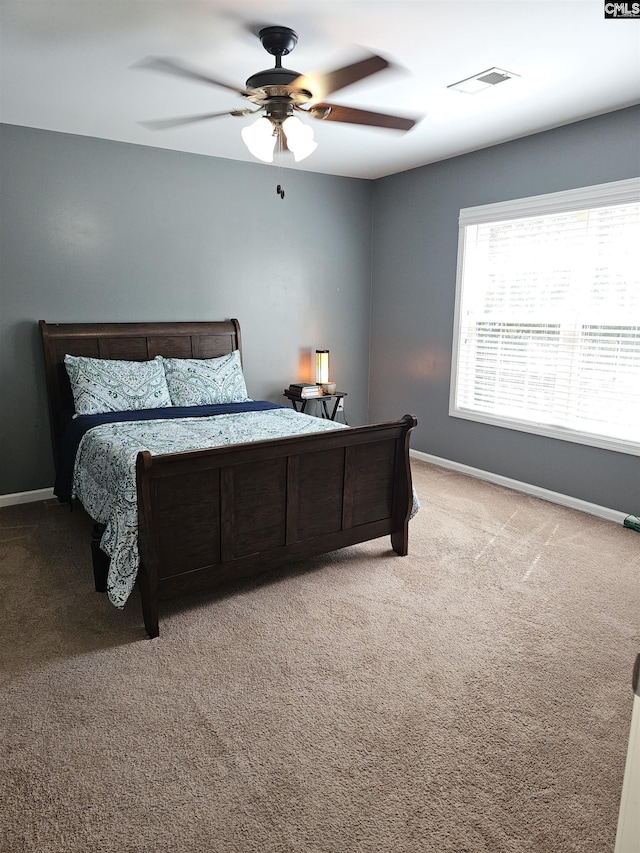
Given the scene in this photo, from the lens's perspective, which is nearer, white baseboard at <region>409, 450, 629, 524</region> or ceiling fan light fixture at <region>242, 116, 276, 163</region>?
ceiling fan light fixture at <region>242, 116, 276, 163</region>

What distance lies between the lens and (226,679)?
88.4 inches

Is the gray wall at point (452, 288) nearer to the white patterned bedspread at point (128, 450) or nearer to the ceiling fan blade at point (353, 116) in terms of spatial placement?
the ceiling fan blade at point (353, 116)

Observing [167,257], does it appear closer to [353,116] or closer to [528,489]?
[353,116]

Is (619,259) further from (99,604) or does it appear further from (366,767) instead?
(99,604)

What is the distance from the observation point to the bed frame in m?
2.50

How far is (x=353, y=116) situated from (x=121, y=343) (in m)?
2.43

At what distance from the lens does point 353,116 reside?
2.72 m

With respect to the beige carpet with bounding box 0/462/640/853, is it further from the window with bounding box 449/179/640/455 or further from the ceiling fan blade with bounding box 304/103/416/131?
the ceiling fan blade with bounding box 304/103/416/131

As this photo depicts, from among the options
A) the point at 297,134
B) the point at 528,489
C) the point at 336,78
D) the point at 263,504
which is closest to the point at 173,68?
the point at 297,134

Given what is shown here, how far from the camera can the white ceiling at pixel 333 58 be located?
2.32 meters

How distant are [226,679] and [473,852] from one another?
1.06 meters

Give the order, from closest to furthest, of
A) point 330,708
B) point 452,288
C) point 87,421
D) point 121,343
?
point 330,708 → point 87,421 → point 121,343 → point 452,288

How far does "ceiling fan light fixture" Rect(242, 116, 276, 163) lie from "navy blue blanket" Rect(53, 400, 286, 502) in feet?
5.90

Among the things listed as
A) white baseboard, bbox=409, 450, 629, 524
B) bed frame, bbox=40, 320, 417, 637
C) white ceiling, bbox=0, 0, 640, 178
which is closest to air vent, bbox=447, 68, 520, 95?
white ceiling, bbox=0, 0, 640, 178
